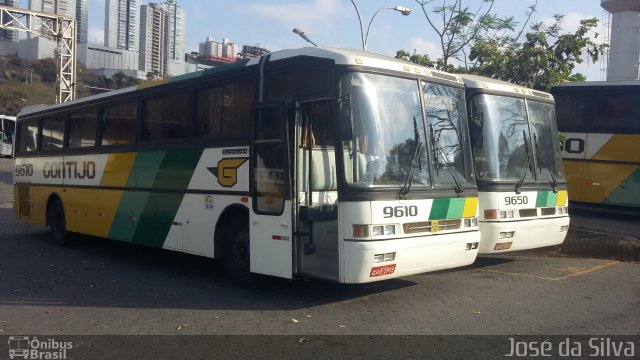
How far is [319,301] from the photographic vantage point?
8.07 m

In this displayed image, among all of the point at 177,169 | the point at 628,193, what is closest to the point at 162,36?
the point at 628,193

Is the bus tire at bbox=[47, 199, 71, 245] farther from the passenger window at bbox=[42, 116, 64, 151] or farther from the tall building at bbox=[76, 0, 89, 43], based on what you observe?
the tall building at bbox=[76, 0, 89, 43]

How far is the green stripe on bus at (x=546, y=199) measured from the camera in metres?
10.1

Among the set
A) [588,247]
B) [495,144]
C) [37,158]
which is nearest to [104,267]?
[37,158]

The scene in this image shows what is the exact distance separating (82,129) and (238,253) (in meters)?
5.98

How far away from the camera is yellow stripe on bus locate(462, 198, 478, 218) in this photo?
8361 mm

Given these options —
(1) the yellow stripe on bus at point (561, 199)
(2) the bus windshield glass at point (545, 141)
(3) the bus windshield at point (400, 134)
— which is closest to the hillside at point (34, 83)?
(2) the bus windshield glass at point (545, 141)

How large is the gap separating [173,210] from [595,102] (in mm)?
11852

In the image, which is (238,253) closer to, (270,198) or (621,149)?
(270,198)

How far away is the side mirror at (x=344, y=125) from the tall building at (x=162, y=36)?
186 feet

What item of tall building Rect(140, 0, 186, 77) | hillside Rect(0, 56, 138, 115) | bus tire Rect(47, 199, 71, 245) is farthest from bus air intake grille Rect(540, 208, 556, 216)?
tall building Rect(140, 0, 186, 77)

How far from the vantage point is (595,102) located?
1636 cm

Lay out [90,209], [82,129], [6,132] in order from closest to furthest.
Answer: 1. [90,209]
2. [82,129]
3. [6,132]
